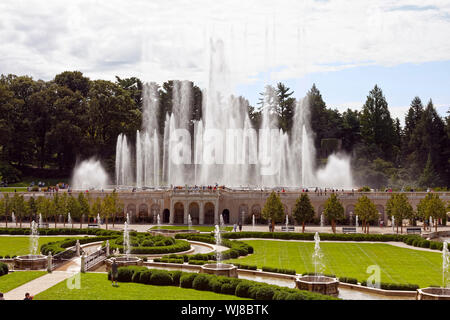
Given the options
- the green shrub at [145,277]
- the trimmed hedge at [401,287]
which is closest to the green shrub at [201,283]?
the green shrub at [145,277]

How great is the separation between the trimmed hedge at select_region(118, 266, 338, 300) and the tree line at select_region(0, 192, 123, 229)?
116ft

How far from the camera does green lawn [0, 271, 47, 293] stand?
31.8 m

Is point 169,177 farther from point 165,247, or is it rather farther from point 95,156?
point 165,247

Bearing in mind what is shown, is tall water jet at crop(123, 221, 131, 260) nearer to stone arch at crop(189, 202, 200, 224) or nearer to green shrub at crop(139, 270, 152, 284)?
green shrub at crop(139, 270, 152, 284)

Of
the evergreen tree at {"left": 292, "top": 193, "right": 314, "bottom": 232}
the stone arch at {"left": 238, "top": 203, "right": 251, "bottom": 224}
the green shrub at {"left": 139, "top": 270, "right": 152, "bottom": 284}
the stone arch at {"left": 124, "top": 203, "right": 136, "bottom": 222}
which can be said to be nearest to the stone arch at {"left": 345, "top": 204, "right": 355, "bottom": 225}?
the evergreen tree at {"left": 292, "top": 193, "right": 314, "bottom": 232}

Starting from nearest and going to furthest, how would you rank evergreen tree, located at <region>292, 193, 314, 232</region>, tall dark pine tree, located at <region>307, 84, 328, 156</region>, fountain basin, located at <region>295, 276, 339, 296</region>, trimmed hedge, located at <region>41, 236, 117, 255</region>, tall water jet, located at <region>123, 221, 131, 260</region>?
1. fountain basin, located at <region>295, 276, 339, 296</region>
2. tall water jet, located at <region>123, 221, 131, 260</region>
3. trimmed hedge, located at <region>41, 236, 117, 255</region>
4. evergreen tree, located at <region>292, 193, 314, 232</region>
5. tall dark pine tree, located at <region>307, 84, 328, 156</region>

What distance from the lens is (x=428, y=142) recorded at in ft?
351

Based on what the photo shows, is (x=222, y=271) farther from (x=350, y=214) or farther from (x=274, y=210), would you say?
(x=350, y=214)

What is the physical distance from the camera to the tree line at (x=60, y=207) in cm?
6831

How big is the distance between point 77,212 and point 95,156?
4229 cm

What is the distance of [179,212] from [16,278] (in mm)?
42232

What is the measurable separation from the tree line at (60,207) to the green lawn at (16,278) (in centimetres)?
3173

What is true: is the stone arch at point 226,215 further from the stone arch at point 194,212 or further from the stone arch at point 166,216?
the stone arch at point 166,216

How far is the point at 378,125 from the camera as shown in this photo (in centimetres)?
12294
